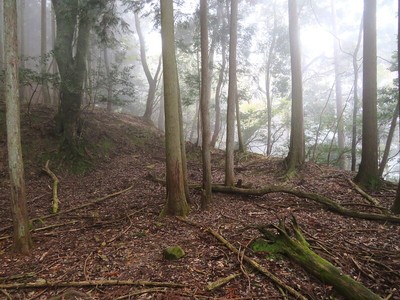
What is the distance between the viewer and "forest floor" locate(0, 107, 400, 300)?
12.6 feet

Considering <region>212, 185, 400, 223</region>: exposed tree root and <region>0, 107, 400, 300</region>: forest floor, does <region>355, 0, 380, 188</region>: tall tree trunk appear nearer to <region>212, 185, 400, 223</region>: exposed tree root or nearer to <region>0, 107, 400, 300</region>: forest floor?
<region>0, 107, 400, 300</region>: forest floor

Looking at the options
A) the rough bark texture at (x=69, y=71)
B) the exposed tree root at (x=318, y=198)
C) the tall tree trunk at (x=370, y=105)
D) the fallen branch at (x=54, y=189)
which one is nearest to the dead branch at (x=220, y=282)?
the exposed tree root at (x=318, y=198)

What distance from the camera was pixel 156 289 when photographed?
373 centimetres

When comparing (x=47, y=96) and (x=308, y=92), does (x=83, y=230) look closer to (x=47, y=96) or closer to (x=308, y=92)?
(x=47, y=96)

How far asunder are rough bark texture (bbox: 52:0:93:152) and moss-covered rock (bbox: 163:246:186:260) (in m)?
7.92

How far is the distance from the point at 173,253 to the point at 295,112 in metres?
A: 6.85

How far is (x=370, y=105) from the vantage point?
7.57 metres

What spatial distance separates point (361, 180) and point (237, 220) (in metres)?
4.00

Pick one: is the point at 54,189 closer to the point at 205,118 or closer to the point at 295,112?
the point at 205,118

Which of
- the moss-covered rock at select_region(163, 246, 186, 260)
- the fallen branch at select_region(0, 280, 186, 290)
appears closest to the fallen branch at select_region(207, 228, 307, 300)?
the moss-covered rock at select_region(163, 246, 186, 260)

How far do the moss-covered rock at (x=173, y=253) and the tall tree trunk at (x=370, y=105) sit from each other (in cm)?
556

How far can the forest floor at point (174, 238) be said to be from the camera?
3842 mm

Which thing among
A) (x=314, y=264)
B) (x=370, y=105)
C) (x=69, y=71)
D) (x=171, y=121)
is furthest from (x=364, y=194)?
(x=69, y=71)

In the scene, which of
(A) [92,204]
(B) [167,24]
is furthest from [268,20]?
(A) [92,204]
